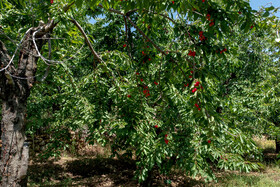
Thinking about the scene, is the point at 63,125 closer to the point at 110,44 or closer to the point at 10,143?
the point at 10,143

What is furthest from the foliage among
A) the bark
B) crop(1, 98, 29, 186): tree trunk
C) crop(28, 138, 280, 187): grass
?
crop(28, 138, 280, 187): grass

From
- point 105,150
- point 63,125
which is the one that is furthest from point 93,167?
point 63,125

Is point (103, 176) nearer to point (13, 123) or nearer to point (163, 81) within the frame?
point (13, 123)

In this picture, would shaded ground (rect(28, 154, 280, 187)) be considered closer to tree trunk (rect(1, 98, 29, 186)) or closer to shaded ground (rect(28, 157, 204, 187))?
shaded ground (rect(28, 157, 204, 187))

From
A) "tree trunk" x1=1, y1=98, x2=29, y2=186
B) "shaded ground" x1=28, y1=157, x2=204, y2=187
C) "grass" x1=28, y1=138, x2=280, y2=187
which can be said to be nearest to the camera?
"tree trunk" x1=1, y1=98, x2=29, y2=186

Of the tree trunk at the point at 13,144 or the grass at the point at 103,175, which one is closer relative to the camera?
the tree trunk at the point at 13,144

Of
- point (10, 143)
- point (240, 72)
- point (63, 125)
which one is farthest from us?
point (240, 72)

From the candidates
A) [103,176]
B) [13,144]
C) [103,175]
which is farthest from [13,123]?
[103,175]

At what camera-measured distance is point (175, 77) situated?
2.42 metres

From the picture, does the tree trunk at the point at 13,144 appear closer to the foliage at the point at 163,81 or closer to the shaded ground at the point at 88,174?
the foliage at the point at 163,81

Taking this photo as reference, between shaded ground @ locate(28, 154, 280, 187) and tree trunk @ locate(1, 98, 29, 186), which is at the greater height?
tree trunk @ locate(1, 98, 29, 186)

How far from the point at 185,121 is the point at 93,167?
5967 millimetres

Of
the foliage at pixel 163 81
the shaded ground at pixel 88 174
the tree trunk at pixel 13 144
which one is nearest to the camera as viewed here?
the foliage at pixel 163 81

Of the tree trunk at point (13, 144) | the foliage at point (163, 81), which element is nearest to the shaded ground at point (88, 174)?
the foliage at point (163, 81)
